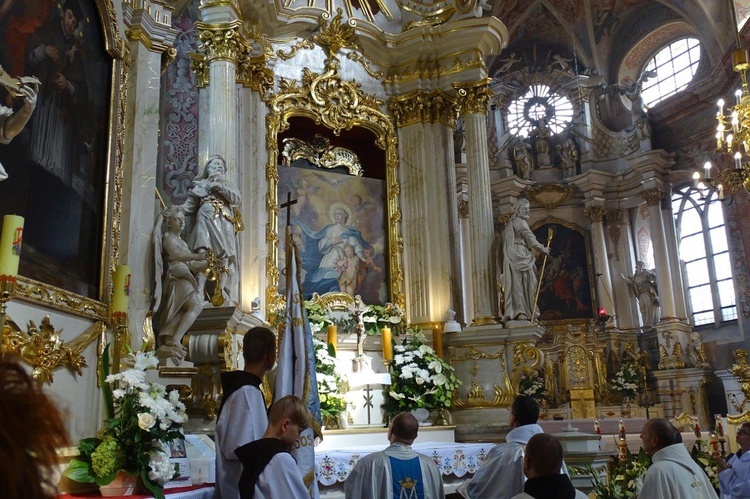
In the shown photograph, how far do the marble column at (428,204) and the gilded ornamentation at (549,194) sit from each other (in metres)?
11.7

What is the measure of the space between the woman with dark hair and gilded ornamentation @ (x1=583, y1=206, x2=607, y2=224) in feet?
74.3

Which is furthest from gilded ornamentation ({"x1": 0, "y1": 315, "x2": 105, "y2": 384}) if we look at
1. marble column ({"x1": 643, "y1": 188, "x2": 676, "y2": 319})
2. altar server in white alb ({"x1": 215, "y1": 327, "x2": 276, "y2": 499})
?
marble column ({"x1": 643, "y1": 188, "x2": 676, "y2": 319})

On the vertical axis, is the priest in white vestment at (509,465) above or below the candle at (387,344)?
below

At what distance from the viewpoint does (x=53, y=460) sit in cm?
110

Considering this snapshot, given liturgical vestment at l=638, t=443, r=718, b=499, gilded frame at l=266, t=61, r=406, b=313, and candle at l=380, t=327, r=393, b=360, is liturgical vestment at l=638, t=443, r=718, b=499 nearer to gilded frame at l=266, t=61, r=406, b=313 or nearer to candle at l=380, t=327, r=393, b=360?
candle at l=380, t=327, r=393, b=360

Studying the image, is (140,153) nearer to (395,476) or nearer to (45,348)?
(45,348)

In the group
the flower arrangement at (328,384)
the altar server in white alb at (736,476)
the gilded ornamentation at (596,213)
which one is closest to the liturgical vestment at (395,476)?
the altar server in white alb at (736,476)

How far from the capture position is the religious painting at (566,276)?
22219mm

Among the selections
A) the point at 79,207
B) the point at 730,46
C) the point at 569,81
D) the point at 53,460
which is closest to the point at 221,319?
the point at 79,207

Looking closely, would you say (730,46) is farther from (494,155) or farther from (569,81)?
(494,155)

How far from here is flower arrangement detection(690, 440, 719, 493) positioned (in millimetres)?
5859

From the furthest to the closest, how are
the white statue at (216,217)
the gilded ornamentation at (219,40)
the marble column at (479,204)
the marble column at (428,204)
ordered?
the marble column at (428,204), the marble column at (479,204), the gilded ornamentation at (219,40), the white statue at (216,217)

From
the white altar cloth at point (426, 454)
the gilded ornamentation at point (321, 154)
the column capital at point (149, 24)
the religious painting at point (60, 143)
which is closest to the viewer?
the religious painting at point (60, 143)

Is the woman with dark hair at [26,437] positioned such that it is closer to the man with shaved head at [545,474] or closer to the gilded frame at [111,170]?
the man with shaved head at [545,474]
